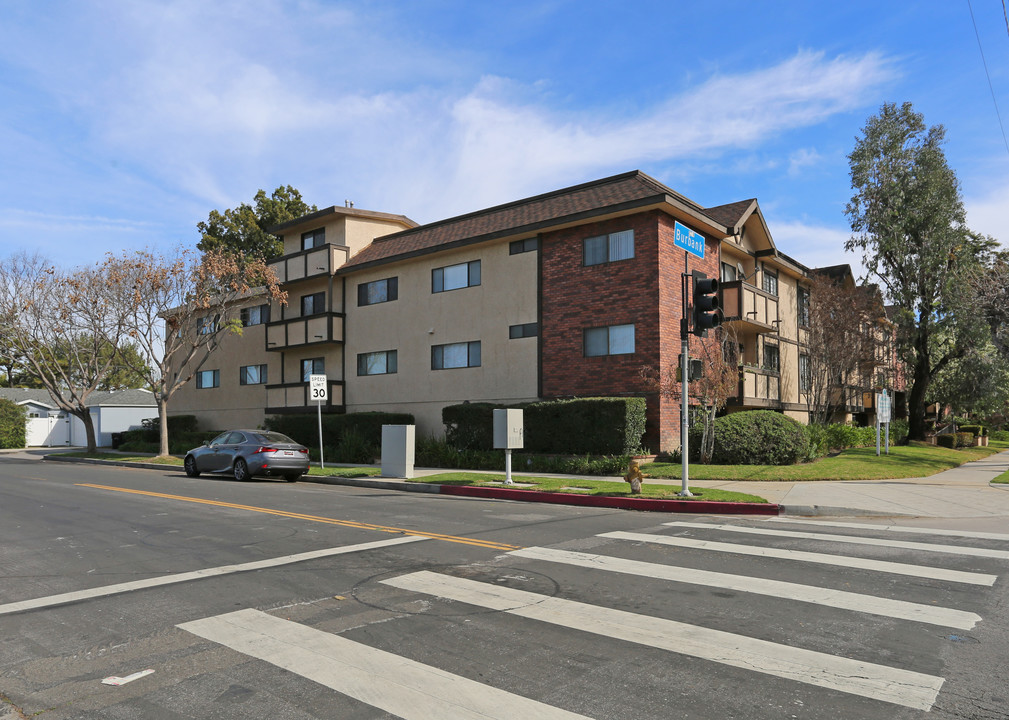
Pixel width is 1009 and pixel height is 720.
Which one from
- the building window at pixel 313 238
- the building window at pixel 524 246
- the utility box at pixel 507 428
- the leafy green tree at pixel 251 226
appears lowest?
the utility box at pixel 507 428

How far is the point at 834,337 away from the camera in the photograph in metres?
28.3

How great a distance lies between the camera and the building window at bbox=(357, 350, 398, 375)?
28750 millimetres

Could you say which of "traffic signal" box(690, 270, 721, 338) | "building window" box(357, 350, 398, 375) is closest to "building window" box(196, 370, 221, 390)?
"building window" box(357, 350, 398, 375)

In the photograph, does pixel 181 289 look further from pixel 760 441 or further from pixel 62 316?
pixel 760 441

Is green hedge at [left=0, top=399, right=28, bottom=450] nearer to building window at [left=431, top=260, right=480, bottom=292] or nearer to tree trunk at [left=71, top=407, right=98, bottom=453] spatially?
tree trunk at [left=71, top=407, right=98, bottom=453]

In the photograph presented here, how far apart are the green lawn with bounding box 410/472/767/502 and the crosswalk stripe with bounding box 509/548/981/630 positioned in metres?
5.53

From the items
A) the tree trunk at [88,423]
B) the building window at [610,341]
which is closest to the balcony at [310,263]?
the tree trunk at [88,423]

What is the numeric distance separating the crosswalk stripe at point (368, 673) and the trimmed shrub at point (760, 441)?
16142mm

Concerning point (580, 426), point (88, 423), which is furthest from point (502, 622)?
point (88, 423)

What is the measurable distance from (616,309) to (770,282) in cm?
1066

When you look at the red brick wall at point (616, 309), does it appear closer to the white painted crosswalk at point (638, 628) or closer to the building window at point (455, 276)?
the building window at point (455, 276)

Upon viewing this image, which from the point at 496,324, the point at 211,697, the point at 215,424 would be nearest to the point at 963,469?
the point at 496,324

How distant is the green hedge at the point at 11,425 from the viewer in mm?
47938

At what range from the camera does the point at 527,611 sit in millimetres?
6031
